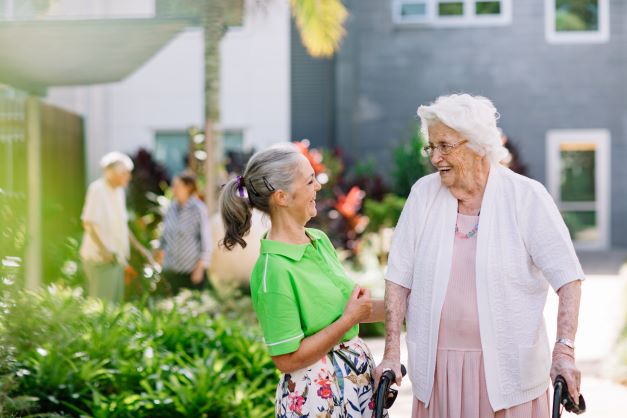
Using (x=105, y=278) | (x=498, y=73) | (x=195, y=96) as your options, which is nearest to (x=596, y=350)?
(x=105, y=278)

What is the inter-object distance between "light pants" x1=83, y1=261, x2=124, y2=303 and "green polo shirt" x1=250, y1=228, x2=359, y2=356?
6.42 metres

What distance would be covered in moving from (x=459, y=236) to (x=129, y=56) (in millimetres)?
7373

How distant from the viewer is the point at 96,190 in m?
10.1

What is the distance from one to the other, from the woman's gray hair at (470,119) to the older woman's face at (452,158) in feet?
0.08

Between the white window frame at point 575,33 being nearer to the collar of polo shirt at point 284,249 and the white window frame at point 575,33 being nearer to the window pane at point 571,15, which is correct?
the window pane at point 571,15

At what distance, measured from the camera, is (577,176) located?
79.4 ft

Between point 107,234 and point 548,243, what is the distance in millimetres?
6971

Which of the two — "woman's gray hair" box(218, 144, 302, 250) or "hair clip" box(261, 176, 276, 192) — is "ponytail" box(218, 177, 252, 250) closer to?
"woman's gray hair" box(218, 144, 302, 250)

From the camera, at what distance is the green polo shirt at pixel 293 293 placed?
3.48 m

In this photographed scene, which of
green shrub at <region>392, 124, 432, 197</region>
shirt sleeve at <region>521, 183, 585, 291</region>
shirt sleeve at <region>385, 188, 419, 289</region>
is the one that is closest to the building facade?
green shrub at <region>392, 124, 432, 197</region>

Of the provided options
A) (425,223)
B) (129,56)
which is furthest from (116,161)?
(425,223)

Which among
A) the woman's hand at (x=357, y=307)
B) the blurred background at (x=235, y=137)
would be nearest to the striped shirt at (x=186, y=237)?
the blurred background at (x=235, y=137)

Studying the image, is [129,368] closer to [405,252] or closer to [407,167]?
[405,252]

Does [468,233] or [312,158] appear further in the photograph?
[312,158]
